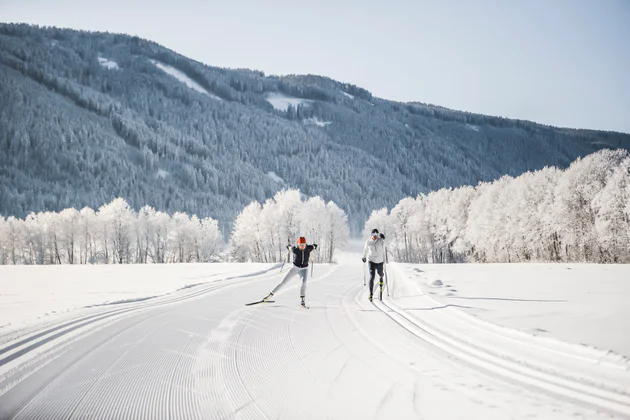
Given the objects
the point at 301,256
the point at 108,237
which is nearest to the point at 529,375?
the point at 301,256

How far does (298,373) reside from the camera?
5344 mm

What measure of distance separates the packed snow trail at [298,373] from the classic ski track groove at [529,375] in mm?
17

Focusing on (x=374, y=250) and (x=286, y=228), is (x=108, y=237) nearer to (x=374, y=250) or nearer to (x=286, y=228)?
(x=286, y=228)

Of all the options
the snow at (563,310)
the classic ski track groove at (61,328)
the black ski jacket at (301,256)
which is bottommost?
the snow at (563,310)

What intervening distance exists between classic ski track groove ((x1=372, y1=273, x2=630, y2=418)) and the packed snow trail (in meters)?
0.02

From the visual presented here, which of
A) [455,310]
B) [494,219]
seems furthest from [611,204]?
[455,310]

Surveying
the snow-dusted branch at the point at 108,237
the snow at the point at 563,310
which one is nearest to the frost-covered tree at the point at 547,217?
the snow at the point at 563,310

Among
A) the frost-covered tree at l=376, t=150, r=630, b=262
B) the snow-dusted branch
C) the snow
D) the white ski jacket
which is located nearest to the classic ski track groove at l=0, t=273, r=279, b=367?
the white ski jacket

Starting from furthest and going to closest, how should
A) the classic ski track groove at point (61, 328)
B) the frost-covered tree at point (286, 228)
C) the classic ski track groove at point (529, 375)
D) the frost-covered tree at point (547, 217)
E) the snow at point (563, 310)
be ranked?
the frost-covered tree at point (286, 228), the frost-covered tree at point (547, 217), the classic ski track groove at point (61, 328), the snow at point (563, 310), the classic ski track groove at point (529, 375)

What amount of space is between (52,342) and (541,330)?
8.74 meters

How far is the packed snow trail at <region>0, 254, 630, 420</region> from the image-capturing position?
412 cm

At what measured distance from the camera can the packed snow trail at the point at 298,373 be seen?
4121 millimetres

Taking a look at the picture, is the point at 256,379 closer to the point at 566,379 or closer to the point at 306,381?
the point at 306,381

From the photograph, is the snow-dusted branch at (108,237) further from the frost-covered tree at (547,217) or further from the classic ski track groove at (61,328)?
the classic ski track groove at (61,328)
